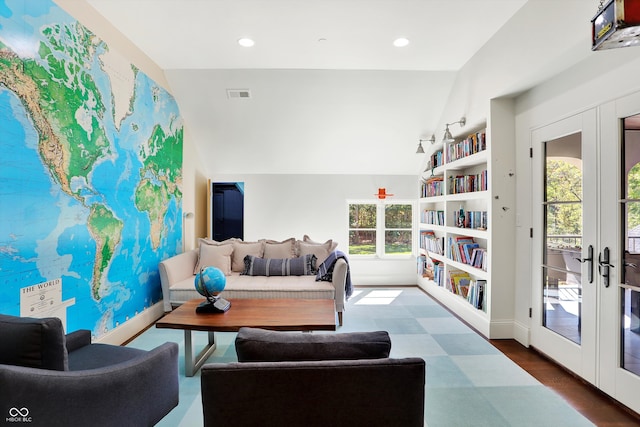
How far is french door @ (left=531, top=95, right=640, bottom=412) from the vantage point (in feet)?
6.78

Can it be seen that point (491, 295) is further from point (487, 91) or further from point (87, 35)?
point (87, 35)

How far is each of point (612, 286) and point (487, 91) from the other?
209 cm

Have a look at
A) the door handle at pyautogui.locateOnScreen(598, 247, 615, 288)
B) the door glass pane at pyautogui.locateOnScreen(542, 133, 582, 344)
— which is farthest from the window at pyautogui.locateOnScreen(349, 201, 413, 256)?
the door handle at pyautogui.locateOnScreen(598, 247, 615, 288)

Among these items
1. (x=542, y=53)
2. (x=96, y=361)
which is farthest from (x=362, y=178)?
(x=96, y=361)

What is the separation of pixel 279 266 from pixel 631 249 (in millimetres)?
3379

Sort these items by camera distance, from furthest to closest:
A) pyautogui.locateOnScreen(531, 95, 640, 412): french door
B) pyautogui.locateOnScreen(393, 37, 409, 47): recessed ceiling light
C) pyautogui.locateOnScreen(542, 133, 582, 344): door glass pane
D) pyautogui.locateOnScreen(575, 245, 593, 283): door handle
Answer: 1. pyautogui.locateOnScreen(393, 37, 409, 47): recessed ceiling light
2. pyautogui.locateOnScreen(542, 133, 582, 344): door glass pane
3. pyautogui.locateOnScreen(575, 245, 593, 283): door handle
4. pyautogui.locateOnScreen(531, 95, 640, 412): french door

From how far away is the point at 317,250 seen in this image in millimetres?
4438

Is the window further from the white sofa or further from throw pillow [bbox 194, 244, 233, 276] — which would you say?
throw pillow [bbox 194, 244, 233, 276]

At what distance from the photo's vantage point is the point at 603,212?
222cm

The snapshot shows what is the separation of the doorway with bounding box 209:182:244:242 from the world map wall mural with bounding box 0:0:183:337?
1.48 meters

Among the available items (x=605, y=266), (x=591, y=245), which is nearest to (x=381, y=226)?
(x=591, y=245)

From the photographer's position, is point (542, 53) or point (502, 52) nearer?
point (542, 53)

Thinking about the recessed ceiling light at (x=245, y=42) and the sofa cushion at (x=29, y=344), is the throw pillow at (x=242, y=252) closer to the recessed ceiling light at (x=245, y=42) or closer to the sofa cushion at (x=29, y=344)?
the recessed ceiling light at (x=245, y=42)

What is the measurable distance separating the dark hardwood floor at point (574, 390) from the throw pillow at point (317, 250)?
223 cm
